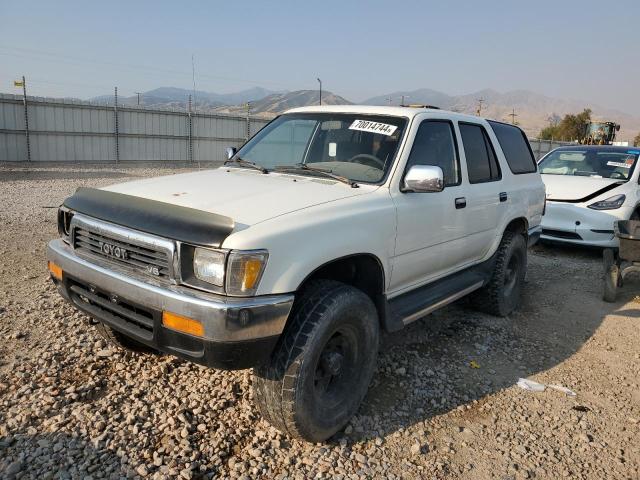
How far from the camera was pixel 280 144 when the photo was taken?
406 centimetres

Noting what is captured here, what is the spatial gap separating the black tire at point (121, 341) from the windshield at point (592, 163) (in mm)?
7694

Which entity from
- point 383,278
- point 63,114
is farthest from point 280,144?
point 63,114

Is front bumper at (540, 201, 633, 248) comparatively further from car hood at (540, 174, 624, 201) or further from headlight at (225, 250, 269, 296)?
headlight at (225, 250, 269, 296)

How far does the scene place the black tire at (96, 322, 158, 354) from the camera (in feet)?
11.7

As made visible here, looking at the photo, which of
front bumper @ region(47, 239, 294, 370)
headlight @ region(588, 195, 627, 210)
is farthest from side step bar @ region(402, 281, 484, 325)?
headlight @ region(588, 195, 627, 210)

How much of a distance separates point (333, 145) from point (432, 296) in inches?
54.1

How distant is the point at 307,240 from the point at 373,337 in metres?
0.90

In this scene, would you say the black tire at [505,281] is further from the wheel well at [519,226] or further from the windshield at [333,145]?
the windshield at [333,145]

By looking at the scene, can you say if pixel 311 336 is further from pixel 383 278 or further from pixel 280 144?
pixel 280 144

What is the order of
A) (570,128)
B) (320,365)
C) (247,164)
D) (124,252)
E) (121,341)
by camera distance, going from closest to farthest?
(124,252) → (320,365) → (121,341) → (247,164) → (570,128)

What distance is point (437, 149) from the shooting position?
392 centimetres

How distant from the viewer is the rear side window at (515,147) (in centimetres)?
507

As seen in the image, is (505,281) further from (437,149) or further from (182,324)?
(182,324)

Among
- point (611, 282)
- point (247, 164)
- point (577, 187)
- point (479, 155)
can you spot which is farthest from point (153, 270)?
point (577, 187)
